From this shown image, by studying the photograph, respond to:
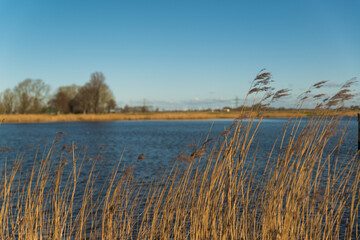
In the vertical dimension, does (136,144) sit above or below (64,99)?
below

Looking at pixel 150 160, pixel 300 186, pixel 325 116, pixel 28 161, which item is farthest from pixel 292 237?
pixel 28 161

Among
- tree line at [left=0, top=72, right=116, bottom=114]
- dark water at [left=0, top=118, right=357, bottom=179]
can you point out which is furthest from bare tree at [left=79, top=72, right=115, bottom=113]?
dark water at [left=0, top=118, right=357, bottom=179]

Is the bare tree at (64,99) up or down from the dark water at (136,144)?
up

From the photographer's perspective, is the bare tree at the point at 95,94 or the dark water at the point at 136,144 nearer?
the dark water at the point at 136,144

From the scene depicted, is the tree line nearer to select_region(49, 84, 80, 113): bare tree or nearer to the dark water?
select_region(49, 84, 80, 113): bare tree

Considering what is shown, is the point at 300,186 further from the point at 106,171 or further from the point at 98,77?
the point at 98,77

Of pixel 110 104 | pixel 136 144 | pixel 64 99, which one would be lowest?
pixel 136 144

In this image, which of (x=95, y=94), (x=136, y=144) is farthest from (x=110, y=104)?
(x=136, y=144)

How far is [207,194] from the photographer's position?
3072 millimetres

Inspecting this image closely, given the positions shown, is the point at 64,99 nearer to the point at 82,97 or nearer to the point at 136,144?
the point at 82,97

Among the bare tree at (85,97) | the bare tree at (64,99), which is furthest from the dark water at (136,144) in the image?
the bare tree at (64,99)

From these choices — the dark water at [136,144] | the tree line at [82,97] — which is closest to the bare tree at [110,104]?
the tree line at [82,97]

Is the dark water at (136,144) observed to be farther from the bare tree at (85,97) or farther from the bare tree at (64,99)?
the bare tree at (64,99)

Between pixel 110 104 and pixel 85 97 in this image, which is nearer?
pixel 85 97
